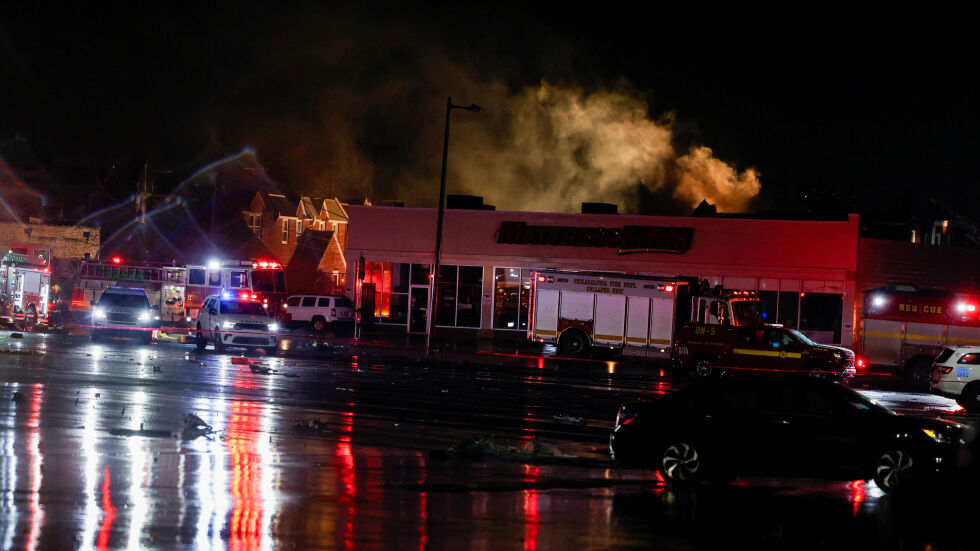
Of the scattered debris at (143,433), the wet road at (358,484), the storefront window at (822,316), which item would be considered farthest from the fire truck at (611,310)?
the scattered debris at (143,433)

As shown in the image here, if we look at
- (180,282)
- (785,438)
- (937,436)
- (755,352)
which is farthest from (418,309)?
(937,436)

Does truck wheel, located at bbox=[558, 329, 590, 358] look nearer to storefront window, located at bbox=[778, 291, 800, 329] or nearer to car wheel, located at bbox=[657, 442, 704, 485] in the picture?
storefront window, located at bbox=[778, 291, 800, 329]

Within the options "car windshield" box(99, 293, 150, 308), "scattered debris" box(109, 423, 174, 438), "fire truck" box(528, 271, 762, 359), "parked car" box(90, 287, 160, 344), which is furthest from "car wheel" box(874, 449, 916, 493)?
"car windshield" box(99, 293, 150, 308)

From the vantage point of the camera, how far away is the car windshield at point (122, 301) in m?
31.2

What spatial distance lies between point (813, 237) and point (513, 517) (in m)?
36.0

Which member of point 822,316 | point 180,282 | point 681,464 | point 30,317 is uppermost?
point 822,316

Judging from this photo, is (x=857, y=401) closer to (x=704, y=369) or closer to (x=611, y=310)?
(x=704, y=369)

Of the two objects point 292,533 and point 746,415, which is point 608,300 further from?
point 292,533

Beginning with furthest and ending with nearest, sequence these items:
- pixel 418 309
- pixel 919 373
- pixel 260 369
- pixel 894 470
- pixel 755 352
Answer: pixel 418 309 < pixel 919 373 < pixel 755 352 < pixel 260 369 < pixel 894 470

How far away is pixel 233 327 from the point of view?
27688mm

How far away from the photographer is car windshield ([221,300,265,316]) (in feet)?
91.5

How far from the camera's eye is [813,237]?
41906 mm

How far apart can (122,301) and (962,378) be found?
Result: 2429 centimetres

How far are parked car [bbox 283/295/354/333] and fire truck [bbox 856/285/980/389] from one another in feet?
76.4
